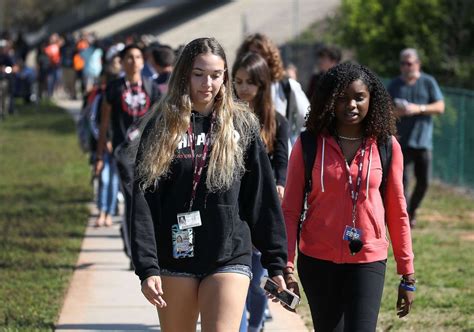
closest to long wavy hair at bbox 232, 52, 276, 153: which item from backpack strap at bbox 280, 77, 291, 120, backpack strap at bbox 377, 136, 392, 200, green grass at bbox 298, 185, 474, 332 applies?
backpack strap at bbox 280, 77, 291, 120

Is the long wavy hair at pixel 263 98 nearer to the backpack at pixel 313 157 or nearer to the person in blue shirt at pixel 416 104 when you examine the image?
the backpack at pixel 313 157

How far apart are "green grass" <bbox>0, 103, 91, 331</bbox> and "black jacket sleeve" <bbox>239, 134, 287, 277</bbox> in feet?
10.00

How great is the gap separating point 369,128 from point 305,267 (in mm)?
695

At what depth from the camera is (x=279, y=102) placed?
24.2 ft

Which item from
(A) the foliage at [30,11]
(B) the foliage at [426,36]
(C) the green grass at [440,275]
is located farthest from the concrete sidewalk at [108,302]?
(A) the foliage at [30,11]

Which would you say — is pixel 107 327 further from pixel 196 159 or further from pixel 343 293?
pixel 196 159

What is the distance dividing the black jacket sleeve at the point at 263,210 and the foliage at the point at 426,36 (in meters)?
15.0

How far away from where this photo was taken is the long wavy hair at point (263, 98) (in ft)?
22.0

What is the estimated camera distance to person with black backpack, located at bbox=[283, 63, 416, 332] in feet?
16.7

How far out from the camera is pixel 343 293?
5125 millimetres

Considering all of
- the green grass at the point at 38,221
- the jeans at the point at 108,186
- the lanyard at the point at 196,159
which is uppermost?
the lanyard at the point at 196,159

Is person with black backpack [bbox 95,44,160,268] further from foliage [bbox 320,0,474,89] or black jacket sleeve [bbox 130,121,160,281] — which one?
foliage [bbox 320,0,474,89]

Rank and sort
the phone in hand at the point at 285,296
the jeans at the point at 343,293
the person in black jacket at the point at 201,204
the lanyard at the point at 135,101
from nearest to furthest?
1. the person in black jacket at the point at 201,204
2. the phone in hand at the point at 285,296
3. the jeans at the point at 343,293
4. the lanyard at the point at 135,101

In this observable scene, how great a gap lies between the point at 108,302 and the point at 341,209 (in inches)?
150
